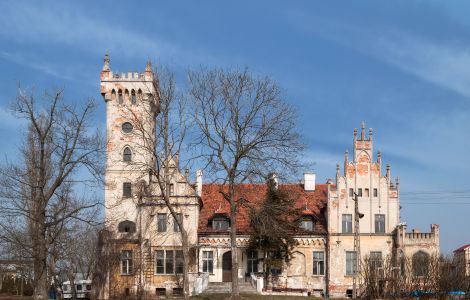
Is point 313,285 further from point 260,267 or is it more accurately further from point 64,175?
point 64,175

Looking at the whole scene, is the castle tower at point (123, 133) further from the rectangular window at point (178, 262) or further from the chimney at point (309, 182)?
the chimney at point (309, 182)

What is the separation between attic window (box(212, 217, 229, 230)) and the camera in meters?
52.4

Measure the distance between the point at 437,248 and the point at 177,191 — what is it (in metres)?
19.5

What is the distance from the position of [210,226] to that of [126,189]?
6.91 meters

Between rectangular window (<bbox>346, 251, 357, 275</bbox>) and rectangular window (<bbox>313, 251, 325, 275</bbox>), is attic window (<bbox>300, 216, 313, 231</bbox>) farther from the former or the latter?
rectangular window (<bbox>346, 251, 357, 275</bbox>)

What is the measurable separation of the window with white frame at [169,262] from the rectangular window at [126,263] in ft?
6.39

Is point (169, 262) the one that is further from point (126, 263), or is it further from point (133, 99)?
point (133, 99)

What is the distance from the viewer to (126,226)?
51.4 metres

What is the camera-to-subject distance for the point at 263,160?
132 ft

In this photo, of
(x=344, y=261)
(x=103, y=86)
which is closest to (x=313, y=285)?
(x=344, y=261)

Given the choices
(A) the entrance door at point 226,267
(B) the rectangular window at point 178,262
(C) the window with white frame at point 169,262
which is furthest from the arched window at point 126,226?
(A) the entrance door at point 226,267

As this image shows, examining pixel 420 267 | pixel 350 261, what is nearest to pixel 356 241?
pixel 350 261

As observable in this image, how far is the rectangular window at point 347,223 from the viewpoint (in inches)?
2041

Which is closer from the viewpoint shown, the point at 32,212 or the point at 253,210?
the point at 32,212
